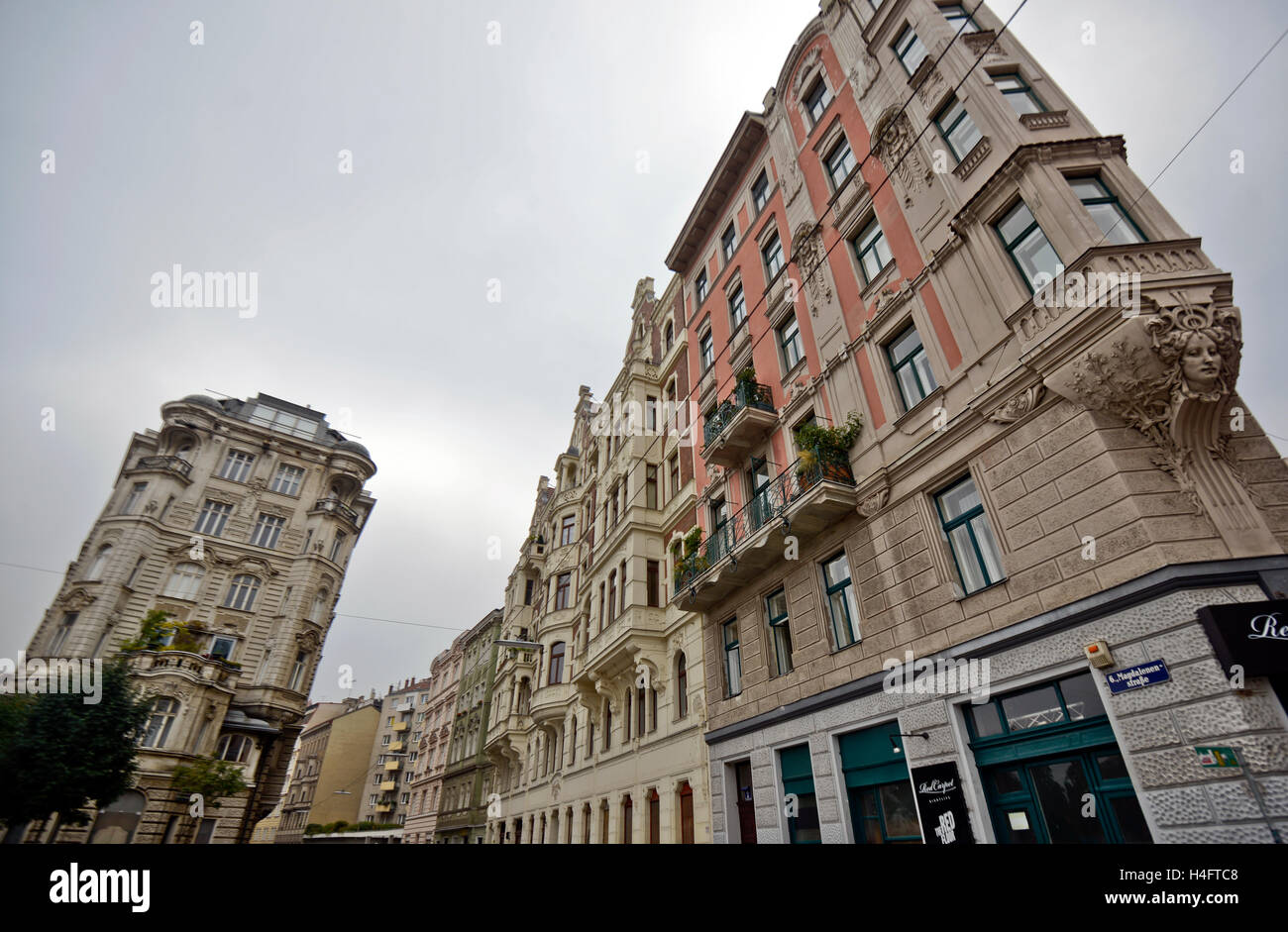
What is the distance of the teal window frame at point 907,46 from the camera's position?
15563 millimetres

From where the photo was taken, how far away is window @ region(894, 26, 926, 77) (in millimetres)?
15539

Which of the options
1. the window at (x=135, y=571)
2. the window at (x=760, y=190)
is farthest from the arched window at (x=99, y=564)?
the window at (x=760, y=190)

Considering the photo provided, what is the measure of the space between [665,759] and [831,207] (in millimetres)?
16243

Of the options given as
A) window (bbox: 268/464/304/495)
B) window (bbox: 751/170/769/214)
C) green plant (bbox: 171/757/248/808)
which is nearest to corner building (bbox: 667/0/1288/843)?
window (bbox: 751/170/769/214)

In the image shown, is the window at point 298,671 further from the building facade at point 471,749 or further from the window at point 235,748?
the building facade at point 471,749

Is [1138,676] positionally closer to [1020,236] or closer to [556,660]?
[1020,236]

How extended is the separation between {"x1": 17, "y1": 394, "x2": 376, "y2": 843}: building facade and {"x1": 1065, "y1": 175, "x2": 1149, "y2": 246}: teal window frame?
37531mm

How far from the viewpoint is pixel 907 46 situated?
53.1ft

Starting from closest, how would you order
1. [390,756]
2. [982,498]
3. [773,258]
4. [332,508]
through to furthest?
[982,498] < [773,258] < [332,508] < [390,756]

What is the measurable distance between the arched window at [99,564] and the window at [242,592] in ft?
20.0

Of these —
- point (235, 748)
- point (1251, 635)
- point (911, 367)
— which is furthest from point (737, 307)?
point (235, 748)

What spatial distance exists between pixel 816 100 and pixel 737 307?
6783mm
